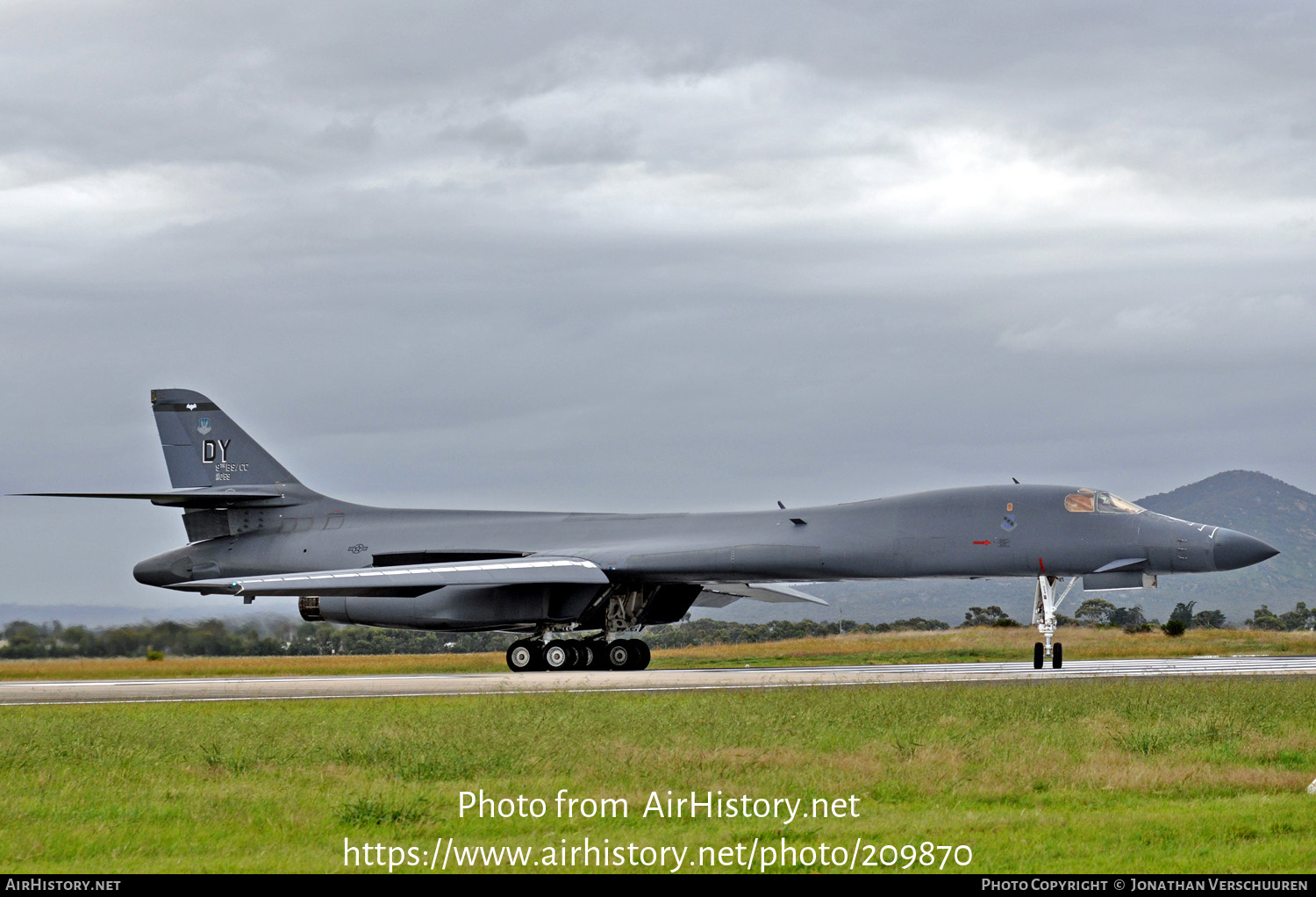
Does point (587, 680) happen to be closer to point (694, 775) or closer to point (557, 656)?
A: point (557, 656)

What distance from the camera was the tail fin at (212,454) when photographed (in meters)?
28.0

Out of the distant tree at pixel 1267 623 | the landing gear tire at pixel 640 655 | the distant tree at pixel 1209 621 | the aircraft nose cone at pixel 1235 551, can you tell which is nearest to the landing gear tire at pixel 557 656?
the landing gear tire at pixel 640 655

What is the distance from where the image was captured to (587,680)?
66.4 ft

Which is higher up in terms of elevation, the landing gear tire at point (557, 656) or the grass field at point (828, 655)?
the landing gear tire at point (557, 656)

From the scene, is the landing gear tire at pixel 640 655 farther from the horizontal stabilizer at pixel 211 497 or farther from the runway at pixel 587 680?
the horizontal stabilizer at pixel 211 497

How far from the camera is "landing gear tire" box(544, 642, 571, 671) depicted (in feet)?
78.0

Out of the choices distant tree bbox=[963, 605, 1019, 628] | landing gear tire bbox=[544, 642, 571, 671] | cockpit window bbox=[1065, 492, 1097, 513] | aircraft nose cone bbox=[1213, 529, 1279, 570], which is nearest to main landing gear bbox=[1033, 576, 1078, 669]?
cockpit window bbox=[1065, 492, 1097, 513]

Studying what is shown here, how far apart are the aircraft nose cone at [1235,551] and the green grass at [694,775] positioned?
19.9ft

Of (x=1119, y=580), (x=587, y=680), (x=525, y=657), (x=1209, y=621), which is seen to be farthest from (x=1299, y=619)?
(x=587, y=680)

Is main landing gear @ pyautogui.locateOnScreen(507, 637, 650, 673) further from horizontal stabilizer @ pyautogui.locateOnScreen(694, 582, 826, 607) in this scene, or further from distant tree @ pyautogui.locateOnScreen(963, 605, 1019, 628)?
distant tree @ pyautogui.locateOnScreen(963, 605, 1019, 628)

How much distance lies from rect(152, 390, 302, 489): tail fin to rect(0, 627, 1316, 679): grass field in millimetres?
3831

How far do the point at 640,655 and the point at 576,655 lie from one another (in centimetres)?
127

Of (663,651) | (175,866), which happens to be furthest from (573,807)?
(663,651)
